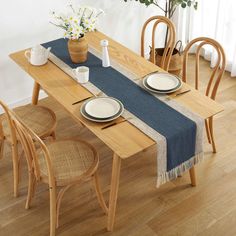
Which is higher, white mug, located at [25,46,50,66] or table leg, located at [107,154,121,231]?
white mug, located at [25,46,50,66]

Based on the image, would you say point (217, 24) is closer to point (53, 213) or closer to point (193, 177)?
point (193, 177)

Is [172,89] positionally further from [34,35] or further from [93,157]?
[34,35]

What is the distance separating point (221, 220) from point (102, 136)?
960mm

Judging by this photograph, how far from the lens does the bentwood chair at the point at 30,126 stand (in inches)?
96.7

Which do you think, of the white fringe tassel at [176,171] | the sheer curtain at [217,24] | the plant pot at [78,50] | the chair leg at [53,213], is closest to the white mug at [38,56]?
the plant pot at [78,50]

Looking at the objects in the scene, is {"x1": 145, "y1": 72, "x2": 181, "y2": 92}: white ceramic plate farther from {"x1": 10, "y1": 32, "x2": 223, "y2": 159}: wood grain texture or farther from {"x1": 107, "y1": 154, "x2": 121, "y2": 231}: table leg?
{"x1": 107, "y1": 154, "x2": 121, "y2": 231}: table leg

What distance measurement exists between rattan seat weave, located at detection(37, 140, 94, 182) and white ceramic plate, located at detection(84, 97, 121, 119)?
27 centimetres

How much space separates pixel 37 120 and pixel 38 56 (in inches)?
16.2

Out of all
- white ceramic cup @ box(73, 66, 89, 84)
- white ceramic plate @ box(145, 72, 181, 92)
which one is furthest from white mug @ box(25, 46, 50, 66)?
white ceramic plate @ box(145, 72, 181, 92)

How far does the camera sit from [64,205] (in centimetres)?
251

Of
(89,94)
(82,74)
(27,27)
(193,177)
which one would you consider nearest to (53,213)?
(89,94)

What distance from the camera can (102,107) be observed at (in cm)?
217

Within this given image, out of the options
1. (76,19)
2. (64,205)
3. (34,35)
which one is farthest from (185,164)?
(34,35)

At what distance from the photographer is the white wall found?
9.91ft
